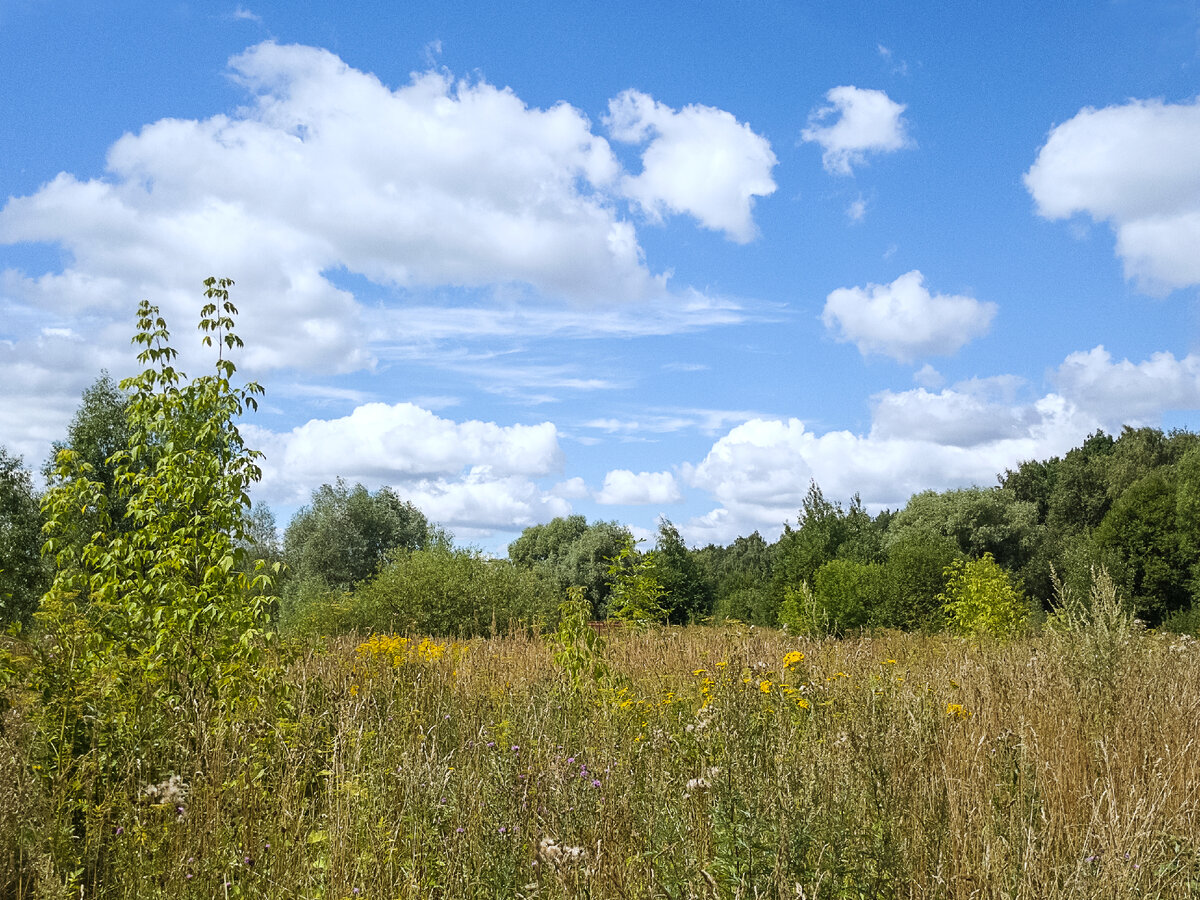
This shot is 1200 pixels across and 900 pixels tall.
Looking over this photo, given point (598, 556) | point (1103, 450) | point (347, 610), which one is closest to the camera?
point (347, 610)

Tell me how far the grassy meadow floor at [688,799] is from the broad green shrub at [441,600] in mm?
10947

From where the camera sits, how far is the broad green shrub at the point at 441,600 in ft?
54.9

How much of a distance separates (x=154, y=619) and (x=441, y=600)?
11250 millimetres

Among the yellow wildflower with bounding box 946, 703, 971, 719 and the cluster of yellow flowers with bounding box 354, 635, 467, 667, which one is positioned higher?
the yellow wildflower with bounding box 946, 703, 971, 719

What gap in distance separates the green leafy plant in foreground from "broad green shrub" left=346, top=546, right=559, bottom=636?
1005 cm

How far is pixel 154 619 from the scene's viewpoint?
570 centimetres

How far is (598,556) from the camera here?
3859 cm

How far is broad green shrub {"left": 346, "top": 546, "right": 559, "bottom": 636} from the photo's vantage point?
16.7 metres

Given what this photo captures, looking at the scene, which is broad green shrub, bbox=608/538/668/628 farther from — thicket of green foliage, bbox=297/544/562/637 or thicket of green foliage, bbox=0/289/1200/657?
thicket of green foliage, bbox=297/544/562/637

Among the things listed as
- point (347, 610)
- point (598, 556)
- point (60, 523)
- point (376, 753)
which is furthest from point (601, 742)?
point (598, 556)

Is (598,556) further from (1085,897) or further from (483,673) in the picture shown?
(1085,897)

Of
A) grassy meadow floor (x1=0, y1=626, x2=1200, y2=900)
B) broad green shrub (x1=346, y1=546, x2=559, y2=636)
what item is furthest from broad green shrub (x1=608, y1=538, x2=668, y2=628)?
grassy meadow floor (x1=0, y1=626, x2=1200, y2=900)

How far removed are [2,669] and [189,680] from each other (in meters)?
1.06

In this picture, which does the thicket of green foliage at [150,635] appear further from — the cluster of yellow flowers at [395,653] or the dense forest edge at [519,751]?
the cluster of yellow flowers at [395,653]
